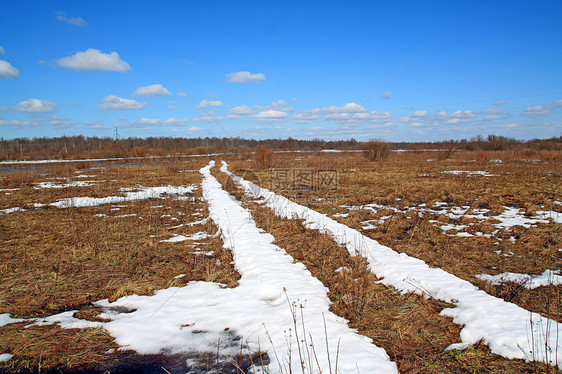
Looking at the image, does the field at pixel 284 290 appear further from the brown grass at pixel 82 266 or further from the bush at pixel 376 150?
the bush at pixel 376 150

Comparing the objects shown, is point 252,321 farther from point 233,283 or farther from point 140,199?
point 140,199

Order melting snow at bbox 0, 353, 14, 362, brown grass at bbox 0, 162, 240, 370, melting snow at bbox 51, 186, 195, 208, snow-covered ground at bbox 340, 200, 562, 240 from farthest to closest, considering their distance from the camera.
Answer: melting snow at bbox 51, 186, 195, 208 → snow-covered ground at bbox 340, 200, 562, 240 → brown grass at bbox 0, 162, 240, 370 → melting snow at bbox 0, 353, 14, 362

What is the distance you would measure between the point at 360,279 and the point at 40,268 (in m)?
6.02

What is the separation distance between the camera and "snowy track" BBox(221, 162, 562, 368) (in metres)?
3.15

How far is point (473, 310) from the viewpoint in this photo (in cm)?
→ 387

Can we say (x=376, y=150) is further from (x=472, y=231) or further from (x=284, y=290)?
(x=284, y=290)

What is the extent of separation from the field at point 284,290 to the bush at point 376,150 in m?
24.0

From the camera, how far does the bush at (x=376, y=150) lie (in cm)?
3384

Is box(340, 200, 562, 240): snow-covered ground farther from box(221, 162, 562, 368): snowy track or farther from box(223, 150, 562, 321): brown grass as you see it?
box(221, 162, 562, 368): snowy track

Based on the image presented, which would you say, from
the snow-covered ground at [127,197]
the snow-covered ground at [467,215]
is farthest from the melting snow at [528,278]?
the snow-covered ground at [127,197]

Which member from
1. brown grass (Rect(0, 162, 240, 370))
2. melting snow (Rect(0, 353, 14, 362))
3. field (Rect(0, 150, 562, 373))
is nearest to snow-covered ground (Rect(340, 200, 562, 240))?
field (Rect(0, 150, 562, 373))

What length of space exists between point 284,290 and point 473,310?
2.53m

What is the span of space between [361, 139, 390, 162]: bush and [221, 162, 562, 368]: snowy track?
28924mm

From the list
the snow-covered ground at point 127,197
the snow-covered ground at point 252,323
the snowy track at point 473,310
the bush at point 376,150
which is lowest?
the snow-covered ground at point 252,323
